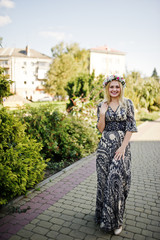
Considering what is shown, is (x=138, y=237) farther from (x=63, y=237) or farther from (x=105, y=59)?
(x=105, y=59)

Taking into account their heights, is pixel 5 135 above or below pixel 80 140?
above

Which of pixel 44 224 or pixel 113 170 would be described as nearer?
pixel 113 170

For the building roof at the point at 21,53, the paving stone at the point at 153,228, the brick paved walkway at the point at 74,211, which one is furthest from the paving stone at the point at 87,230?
the building roof at the point at 21,53

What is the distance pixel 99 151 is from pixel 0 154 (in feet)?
6.17

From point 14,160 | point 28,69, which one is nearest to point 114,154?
point 14,160

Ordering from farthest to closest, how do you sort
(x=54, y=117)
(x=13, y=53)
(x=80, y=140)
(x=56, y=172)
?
(x=13, y=53), (x=80, y=140), (x=54, y=117), (x=56, y=172)

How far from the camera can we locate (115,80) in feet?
11.1

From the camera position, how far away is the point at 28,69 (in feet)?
233

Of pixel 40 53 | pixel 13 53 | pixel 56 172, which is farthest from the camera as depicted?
pixel 40 53

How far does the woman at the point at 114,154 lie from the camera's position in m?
3.25

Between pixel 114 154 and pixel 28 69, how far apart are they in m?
71.7

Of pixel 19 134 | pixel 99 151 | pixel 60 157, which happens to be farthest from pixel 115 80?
pixel 60 157

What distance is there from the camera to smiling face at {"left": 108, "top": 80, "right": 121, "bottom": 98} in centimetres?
338

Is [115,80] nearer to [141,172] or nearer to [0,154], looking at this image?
[0,154]
